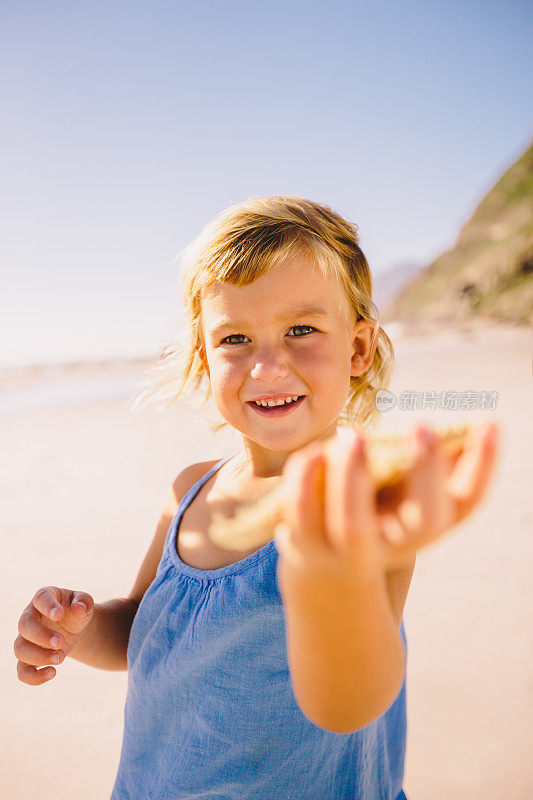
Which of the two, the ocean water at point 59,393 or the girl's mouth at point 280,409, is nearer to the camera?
the girl's mouth at point 280,409

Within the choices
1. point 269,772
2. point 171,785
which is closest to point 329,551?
point 269,772

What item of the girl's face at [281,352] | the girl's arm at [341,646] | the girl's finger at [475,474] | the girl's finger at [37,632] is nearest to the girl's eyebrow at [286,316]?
the girl's face at [281,352]

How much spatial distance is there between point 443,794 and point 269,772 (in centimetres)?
136

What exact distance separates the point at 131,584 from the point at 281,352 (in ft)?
10.1

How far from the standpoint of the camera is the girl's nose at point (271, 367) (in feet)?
4.66

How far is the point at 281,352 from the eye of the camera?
56.4 inches

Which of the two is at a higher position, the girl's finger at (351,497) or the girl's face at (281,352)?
the girl's face at (281,352)

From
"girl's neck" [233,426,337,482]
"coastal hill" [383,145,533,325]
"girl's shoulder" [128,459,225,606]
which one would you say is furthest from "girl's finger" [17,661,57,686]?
"coastal hill" [383,145,533,325]

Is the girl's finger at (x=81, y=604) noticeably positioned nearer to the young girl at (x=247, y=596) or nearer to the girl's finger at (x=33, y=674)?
the young girl at (x=247, y=596)

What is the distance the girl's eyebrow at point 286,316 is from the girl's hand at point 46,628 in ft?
2.98

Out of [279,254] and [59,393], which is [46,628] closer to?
[279,254]

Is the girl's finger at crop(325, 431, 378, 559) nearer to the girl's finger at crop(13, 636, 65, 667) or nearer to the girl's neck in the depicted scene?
the girl's neck

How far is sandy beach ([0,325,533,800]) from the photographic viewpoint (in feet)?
7.93

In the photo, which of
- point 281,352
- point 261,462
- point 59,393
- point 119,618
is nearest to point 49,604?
point 119,618
